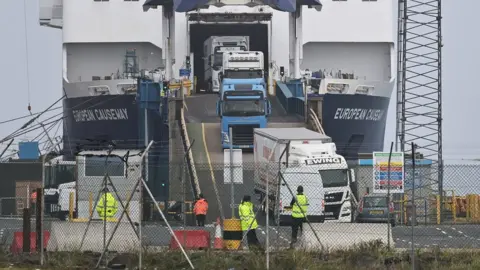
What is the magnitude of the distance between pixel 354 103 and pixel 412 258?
1373 inches

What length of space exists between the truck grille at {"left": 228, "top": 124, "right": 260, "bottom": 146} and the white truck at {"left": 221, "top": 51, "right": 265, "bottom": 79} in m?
3.38

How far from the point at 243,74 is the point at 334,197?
43.6 feet

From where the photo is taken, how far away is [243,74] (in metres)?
48.7

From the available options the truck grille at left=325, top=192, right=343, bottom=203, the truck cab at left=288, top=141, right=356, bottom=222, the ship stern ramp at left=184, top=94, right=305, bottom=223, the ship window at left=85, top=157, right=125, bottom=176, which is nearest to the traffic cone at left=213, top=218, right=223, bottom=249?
the ship stern ramp at left=184, top=94, right=305, bottom=223

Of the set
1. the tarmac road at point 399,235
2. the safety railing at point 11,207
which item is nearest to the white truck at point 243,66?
the safety railing at point 11,207

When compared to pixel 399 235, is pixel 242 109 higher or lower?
higher

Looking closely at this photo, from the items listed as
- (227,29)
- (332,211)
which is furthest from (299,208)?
(227,29)

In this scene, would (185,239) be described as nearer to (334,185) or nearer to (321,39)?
(334,185)

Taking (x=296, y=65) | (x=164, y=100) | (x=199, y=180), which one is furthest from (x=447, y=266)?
(x=296, y=65)

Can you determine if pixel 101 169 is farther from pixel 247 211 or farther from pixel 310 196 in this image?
pixel 247 211

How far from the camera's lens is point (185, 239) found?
24438mm

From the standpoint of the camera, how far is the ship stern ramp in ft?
121

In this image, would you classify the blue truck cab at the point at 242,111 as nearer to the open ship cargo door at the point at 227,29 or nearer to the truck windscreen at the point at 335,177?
the truck windscreen at the point at 335,177

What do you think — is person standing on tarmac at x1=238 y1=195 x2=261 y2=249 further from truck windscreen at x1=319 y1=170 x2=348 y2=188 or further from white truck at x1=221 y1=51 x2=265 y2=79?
white truck at x1=221 y1=51 x2=265 y2=79
